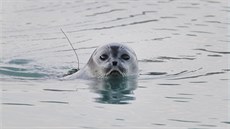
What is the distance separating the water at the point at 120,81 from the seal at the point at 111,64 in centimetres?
18

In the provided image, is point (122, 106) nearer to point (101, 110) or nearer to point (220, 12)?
point (101, 110)

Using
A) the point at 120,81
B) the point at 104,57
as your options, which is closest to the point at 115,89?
the point at 120,81

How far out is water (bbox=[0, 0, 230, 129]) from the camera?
10211mm

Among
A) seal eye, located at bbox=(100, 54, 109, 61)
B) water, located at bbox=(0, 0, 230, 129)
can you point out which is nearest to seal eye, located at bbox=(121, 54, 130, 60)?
seal eye, located at bbox=(100, 54, 109, 61)

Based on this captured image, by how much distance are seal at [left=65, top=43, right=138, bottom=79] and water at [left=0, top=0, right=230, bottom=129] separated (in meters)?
0.18

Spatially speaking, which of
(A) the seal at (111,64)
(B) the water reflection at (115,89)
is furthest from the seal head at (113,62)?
(B) the water reflection at (115,89)

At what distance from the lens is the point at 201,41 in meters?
16.6

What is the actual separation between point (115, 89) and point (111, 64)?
2.03 ft

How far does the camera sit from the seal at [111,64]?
12.6 m

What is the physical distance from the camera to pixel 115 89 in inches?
476

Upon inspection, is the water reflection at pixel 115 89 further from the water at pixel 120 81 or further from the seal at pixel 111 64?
the seal at pixel 111 64

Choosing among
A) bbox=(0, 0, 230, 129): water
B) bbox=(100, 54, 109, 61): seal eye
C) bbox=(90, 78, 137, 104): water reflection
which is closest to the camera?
bbox=(0, 0, 230, 129): water

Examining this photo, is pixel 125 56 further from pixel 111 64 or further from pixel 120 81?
pixel 120 81

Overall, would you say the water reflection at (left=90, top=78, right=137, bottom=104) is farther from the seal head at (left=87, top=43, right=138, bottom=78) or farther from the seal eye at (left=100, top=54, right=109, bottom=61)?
the seal eye at (left=100, top=54, right=109, bottom=61)
